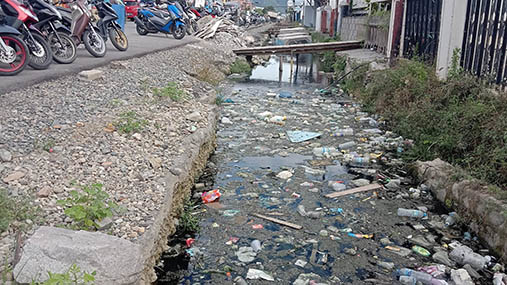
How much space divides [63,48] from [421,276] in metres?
5.46

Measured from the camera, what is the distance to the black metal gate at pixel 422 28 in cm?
672

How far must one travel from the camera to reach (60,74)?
5379 millimetres

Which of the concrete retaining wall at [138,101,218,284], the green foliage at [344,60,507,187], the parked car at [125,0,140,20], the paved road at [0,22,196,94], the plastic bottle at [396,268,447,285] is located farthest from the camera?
the parked car at [125,0,140,20]

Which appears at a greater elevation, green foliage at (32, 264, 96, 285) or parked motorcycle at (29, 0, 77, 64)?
parked motorcycle at (29, 0, 77, 64)

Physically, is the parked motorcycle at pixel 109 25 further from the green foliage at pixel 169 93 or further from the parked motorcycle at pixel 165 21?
the parked motorcycle at pixel 165 21

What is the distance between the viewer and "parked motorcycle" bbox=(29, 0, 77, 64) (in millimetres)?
5707

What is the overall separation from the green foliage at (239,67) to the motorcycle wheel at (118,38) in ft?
13.1

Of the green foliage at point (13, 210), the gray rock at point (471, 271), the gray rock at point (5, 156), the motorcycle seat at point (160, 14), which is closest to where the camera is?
the green foliage at point (13, 210)

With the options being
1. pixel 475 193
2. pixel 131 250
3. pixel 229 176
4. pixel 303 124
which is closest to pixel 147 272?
pixel 131 250

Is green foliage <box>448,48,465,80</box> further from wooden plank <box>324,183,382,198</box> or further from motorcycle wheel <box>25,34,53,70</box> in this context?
motorcycle wheel <box>25,34,53,70</box>

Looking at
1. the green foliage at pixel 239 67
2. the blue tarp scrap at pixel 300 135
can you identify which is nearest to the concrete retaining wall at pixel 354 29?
the green foliage at pixel 239 67

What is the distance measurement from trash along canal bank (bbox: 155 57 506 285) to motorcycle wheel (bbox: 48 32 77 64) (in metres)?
2.48

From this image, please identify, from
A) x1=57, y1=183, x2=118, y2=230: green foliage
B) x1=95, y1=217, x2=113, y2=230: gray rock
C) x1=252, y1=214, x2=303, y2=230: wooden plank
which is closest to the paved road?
x1=57, y1=183, x2=118, y2=230: green foliage

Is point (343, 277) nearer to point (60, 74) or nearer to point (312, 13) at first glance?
point (60, 74)
